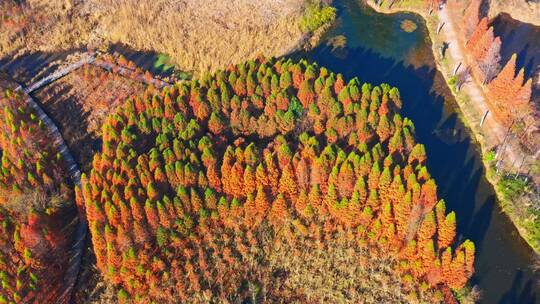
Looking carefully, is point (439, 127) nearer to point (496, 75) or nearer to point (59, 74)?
point (496, 75)

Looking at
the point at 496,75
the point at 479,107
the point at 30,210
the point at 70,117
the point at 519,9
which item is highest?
the point at 519,9

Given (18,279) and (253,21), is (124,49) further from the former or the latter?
(18,279)

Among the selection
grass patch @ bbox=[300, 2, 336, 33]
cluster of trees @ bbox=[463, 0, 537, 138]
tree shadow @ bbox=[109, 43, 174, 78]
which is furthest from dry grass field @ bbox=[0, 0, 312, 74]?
cluster of trees @ bbox=[463, 0, 537, 138]

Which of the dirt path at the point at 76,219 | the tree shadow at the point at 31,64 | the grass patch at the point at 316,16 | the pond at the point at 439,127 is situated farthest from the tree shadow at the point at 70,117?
the grass patch at the point at 316,16

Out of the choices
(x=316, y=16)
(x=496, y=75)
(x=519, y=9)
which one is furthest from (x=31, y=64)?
(x=519, y=9)

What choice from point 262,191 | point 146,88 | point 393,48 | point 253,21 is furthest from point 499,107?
point 146,88

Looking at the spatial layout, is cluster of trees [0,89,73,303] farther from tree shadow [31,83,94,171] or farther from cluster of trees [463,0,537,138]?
cluster of trees [463,0,537,138]

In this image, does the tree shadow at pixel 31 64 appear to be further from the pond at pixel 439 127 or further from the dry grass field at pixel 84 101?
the pond at pixel 439 127

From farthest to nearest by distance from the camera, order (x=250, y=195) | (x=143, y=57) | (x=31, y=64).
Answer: (x=143, y=57), (x=31, y=64), (x=250, y=195)
